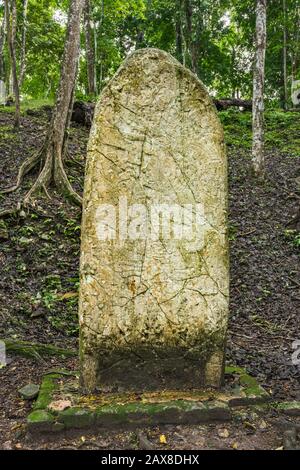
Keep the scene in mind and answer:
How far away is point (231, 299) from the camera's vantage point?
19.2 feet

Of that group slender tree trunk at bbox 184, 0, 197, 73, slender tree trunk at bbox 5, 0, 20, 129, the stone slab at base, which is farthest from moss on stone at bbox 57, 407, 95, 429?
slender tree trunk at bbox 184, 0, 197, 73

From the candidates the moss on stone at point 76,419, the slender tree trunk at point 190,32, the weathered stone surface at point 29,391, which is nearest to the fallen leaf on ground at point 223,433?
the moss on stone at point 76,419

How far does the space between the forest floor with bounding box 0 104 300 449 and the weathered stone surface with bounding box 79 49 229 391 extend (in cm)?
55

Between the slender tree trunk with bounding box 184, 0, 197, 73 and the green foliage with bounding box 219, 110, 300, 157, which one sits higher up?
the slender tree trunk with bounding box 184, 0, 197, 73

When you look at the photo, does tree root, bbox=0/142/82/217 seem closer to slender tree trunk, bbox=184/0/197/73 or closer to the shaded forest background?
the shaded forest background

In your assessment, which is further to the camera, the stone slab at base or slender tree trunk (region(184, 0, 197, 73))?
slender tree trunk (region(184, 0, 197, 73))

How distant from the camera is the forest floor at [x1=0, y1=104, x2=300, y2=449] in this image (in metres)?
2.94

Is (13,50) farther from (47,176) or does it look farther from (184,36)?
(184,36)

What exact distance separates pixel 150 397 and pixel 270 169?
7994mm

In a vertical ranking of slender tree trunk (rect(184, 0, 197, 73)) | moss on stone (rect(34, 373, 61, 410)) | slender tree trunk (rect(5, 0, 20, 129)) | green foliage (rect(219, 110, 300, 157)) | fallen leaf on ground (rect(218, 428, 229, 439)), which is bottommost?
fallen leaf on ground (rect(218, 428, 229, 439))

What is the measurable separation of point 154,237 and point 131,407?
128 centimetres

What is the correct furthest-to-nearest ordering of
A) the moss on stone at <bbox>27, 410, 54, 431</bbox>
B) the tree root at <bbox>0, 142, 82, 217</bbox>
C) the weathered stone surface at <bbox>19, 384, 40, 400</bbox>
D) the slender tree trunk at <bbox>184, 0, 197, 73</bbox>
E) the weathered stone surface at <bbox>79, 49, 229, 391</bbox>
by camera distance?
the slender tree trunk at <bbox>184, 0, 197, 73</bbox>, the tree root at <bbox>0, 142, 82, 217</bbox>, the weathered stone surface at <bbox>19, 384, 40, 400</bbox>, the weathered stone surface at <bbox>79, 49, 229, 391</bbox>, the moss on stone at <bbox>27, 410, 54, 431</bbox>

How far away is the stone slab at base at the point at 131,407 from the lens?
2924 mm
